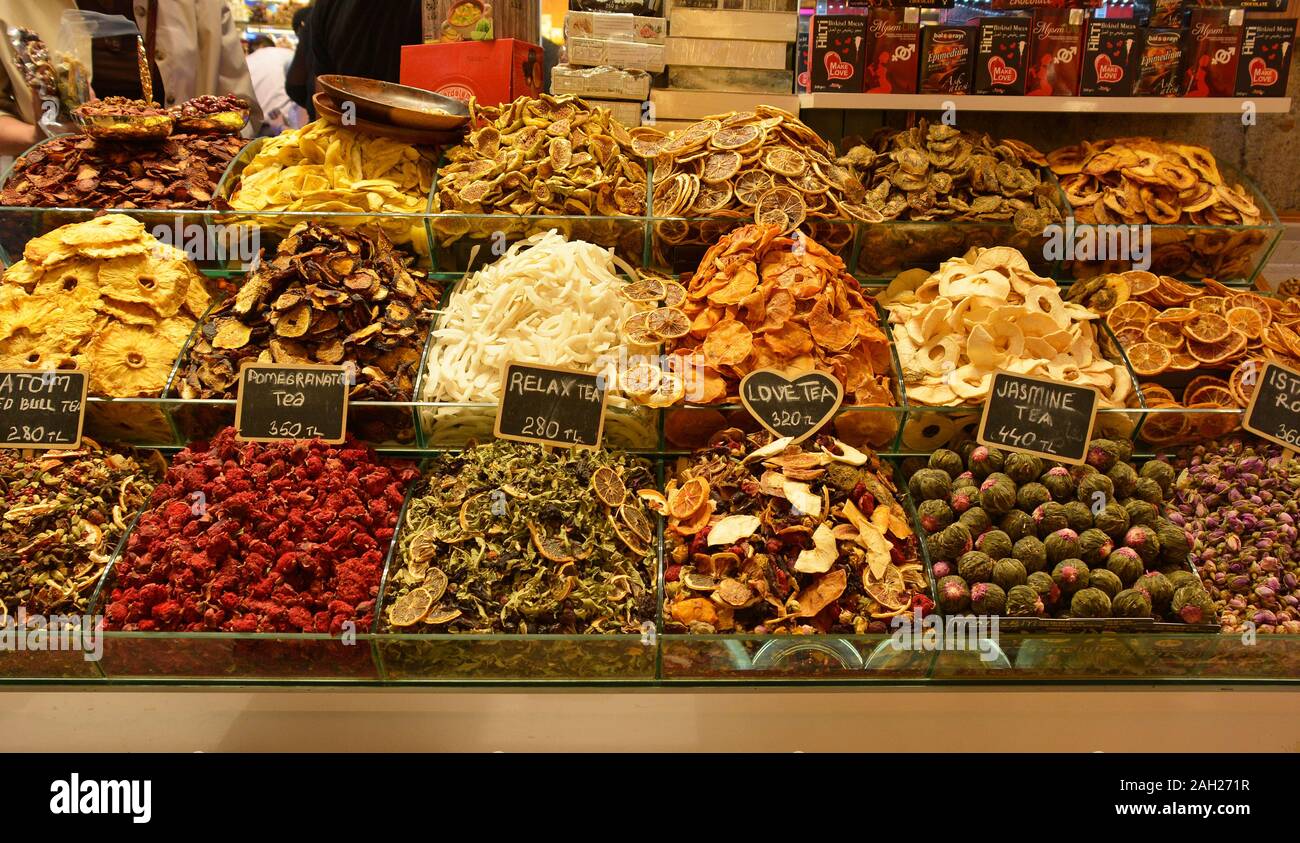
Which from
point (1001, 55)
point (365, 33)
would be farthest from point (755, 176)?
point (365, 33)

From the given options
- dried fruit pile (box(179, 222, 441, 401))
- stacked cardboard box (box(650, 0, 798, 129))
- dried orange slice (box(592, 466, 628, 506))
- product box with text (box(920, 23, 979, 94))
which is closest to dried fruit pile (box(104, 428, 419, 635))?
dried fruit pile (box(179, 222, 441, 401))

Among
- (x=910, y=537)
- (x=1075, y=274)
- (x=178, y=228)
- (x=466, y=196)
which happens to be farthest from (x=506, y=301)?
(x=1075, y=274)

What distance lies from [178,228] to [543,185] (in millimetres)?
858

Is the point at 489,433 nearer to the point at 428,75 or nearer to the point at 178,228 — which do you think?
the point at 178,228

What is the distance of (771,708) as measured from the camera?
1.48 meters

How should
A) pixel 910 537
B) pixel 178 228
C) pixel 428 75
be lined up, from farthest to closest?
→ pixel 428 75 → pixel 178 228 → pixel 910 537

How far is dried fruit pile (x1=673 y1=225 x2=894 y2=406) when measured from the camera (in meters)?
1.81

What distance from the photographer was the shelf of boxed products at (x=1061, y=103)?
225 cm

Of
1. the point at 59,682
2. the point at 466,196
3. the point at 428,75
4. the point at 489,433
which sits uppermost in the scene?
the point at 428,75

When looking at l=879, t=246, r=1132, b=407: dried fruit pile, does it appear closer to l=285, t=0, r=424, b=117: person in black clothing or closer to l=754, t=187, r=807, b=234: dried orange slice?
l=754, t=187, r=807, b=234: dried orange slice

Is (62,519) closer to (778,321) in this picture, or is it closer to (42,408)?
(42,408)

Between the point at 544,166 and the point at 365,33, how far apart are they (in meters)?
2.05

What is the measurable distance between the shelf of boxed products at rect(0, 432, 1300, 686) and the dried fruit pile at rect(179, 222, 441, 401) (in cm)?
17

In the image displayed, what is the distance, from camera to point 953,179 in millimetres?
2182
